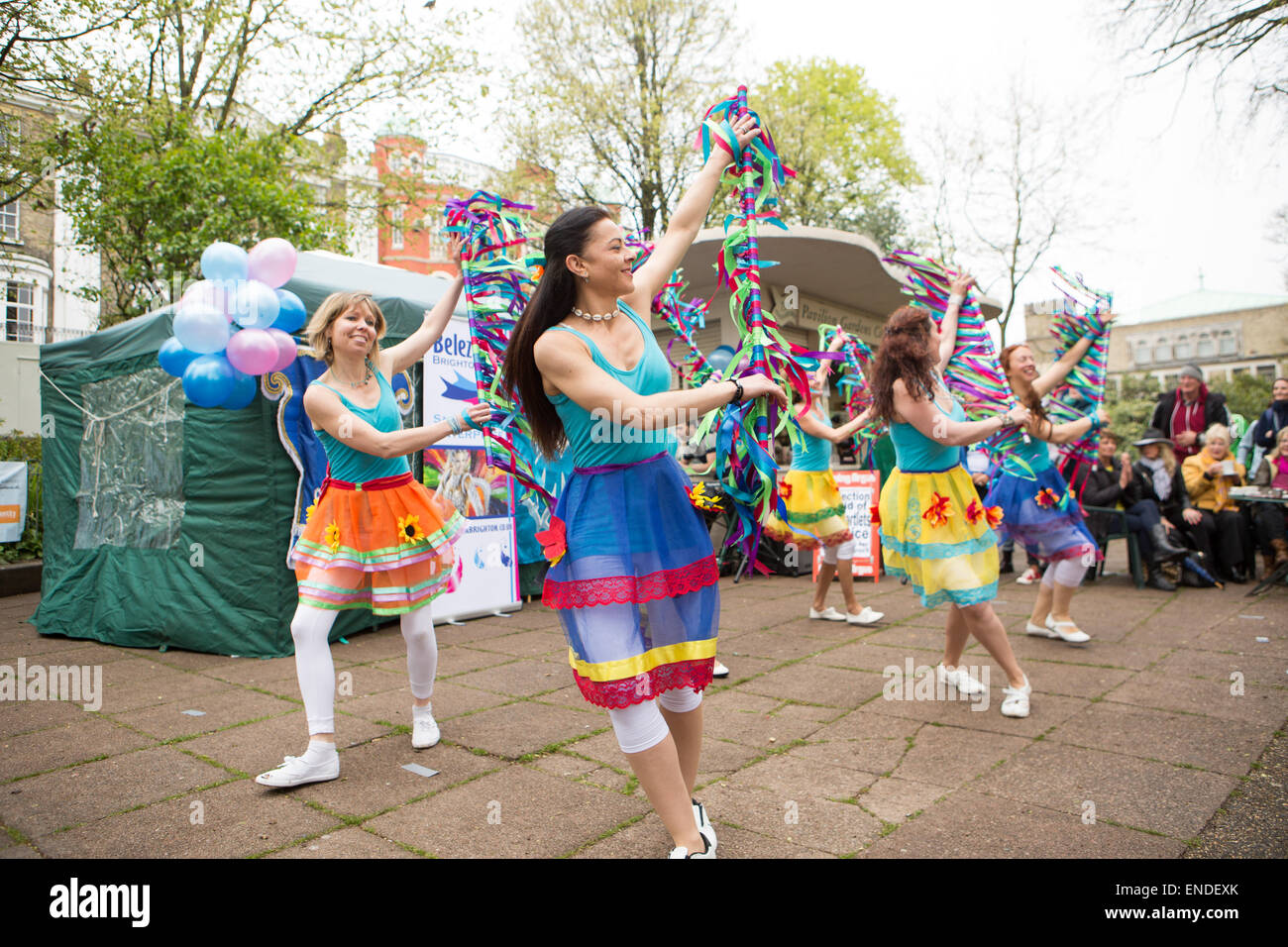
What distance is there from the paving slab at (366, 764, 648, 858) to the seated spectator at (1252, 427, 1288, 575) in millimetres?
7145

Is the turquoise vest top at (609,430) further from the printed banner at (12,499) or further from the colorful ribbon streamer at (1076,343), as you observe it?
the printed banner at (12,499)

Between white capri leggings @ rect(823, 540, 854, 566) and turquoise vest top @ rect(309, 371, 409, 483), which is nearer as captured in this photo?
turquoise vest top @ rect(309, 371, 409, 483)

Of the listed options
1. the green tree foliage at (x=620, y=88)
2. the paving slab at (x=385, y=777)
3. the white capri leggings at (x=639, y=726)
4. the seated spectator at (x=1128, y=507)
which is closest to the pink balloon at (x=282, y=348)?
the paving slab at (x=385, y=777)

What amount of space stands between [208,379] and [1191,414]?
342 inches

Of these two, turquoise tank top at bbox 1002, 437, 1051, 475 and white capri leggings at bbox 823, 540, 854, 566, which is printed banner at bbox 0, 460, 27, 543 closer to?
white capri leggings at bbox 823, 540, 854, 566

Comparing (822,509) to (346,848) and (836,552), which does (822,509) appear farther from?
(346,848)

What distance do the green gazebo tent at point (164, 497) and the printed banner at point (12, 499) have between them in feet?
9.26

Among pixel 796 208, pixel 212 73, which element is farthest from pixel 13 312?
pixel 796 208

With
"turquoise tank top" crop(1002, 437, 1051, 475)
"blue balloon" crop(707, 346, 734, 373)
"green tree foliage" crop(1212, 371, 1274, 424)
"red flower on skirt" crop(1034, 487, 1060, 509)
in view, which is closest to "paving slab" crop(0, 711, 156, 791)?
"turquoise tank top" crop(1002, 437, 1051, 475)

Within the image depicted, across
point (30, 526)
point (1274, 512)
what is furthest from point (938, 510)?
point (30, 526)

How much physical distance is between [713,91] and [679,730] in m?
18.5

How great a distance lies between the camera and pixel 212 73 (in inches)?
586

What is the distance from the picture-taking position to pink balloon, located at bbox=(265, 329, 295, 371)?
4.76 m

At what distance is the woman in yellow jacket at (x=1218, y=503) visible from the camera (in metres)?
7.27
